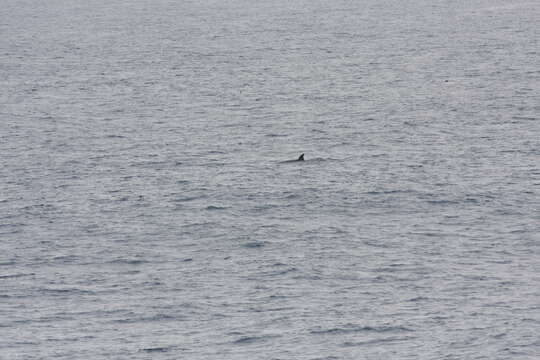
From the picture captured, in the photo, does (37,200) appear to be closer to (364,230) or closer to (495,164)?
(364,230)

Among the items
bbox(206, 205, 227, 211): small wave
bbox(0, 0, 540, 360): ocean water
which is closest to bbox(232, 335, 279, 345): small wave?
bbox(0, 0, 540, 360): ocean water

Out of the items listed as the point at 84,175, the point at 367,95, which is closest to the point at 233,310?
the point at 84,175

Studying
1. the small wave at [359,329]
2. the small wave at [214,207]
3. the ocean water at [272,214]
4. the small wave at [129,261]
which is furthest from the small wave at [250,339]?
the small wave at [214,207]

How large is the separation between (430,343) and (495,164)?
3769 centimetres

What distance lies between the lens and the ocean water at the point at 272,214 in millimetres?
65625

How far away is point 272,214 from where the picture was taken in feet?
282

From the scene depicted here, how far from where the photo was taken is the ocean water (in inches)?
2584

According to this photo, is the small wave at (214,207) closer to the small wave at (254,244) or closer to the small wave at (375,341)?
the small wave at (254,244)

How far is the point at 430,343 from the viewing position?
63781mm

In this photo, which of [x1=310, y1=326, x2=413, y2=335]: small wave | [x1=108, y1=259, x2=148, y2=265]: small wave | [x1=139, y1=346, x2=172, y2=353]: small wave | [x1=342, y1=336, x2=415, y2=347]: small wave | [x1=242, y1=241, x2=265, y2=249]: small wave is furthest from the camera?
[x1=242, y1=241, x2=265, y2=249]: small wave

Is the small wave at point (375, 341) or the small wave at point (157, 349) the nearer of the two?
the small wave at point (157, 349)

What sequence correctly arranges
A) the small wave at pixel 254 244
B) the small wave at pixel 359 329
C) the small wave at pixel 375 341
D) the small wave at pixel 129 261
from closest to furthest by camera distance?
the small wave at pixel 375 341
the small wave at pixel 359 329
the small wave at pixel 129 261
the small wave at pixel 254 244

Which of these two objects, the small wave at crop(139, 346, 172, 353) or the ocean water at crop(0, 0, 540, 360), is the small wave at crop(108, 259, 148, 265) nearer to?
the ocean water at crop(0, 0, 540, 360)

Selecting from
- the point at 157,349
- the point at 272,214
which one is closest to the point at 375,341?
the point at 157,349
